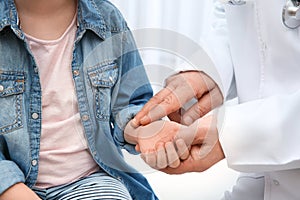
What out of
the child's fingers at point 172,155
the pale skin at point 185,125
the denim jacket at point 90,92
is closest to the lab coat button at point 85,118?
the denim jacket at point 90,92

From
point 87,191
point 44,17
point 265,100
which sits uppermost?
point 44,17

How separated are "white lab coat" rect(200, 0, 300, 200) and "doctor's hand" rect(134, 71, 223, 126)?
0.06 meters

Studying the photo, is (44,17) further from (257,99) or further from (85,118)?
(257,99)

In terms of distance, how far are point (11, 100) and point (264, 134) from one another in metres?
0.49

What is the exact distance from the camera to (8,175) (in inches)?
33.4

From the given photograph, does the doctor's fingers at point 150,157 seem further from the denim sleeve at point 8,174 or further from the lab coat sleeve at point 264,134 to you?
the denim sleeve at point 8,174

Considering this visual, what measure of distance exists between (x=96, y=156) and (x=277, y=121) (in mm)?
395

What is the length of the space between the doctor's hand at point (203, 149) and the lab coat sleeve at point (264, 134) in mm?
21

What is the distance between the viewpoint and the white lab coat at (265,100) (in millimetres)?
799

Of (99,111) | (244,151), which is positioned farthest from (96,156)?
(244,151)

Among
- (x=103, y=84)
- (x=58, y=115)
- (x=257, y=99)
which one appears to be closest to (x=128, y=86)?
(x=103, y=84)

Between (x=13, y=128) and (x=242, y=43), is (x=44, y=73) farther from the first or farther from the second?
(x=242, y=43)

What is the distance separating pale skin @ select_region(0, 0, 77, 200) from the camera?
0.91 m

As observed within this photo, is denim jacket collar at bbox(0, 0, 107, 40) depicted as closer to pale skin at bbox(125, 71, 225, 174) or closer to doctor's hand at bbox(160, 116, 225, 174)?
pale skin at bbox(125, 71, 225, 174)
